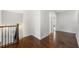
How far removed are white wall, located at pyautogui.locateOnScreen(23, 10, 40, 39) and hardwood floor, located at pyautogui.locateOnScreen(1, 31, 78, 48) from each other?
81 mm

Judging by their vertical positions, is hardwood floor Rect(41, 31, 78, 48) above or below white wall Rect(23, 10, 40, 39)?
below

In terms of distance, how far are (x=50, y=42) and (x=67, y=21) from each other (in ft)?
1.41

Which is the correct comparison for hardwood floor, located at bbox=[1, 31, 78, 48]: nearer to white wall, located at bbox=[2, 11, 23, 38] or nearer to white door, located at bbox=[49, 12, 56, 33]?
white door, located at bbox=[49, 12, 56, 33]

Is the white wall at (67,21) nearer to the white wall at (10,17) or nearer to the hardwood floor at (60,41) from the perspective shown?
the hardwood floor at (60,41)

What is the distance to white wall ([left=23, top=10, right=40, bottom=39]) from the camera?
1507 mm

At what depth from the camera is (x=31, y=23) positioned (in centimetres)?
152

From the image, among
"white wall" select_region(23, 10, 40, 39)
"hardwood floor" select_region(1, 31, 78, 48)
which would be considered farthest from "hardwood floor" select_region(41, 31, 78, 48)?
"white wall" select_region(23, 10, 40, 39)

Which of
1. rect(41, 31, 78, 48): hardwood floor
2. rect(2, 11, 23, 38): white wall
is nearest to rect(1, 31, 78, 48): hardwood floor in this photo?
rect(41, 31, 78, 48): hardwood floor

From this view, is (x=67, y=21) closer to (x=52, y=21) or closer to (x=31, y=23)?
(x=52, y=21)

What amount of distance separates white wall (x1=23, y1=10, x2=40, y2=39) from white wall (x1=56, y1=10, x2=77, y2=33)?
34cm

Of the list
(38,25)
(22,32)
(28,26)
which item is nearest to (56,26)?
(38,25)

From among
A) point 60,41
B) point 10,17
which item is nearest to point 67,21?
point 60,41

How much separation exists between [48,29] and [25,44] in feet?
1.46

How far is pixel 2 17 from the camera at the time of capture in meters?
1.48
